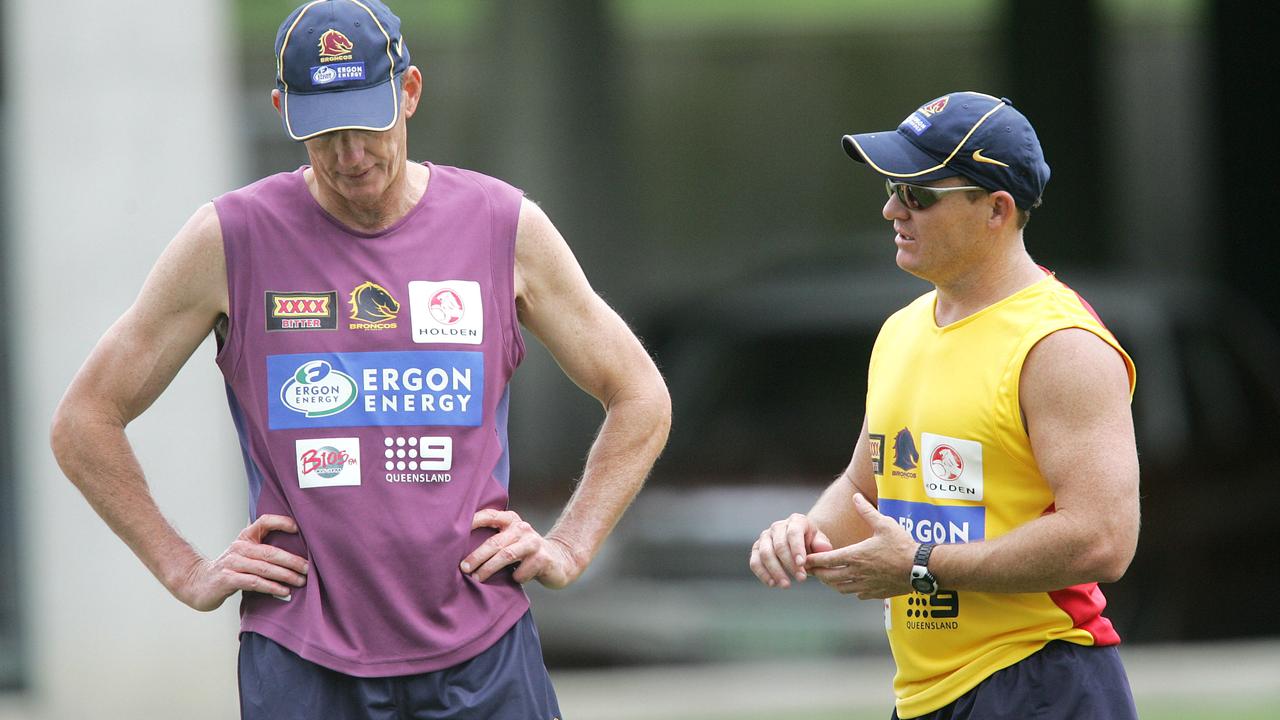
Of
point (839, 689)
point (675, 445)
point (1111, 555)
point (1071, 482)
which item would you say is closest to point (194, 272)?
point (1071, 482)

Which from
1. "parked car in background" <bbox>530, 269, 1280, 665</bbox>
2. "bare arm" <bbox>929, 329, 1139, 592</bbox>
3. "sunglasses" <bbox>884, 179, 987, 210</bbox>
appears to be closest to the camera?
"bare arm" <bbox>929, 329, 1139, 592</bbox>

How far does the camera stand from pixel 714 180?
843 inches

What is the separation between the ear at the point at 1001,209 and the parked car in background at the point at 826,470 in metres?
5.30

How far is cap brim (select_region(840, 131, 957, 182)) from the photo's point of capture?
3.44 meters

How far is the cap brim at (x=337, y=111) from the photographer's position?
3.35 meters

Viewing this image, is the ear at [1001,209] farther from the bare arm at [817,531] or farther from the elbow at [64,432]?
the elbow at [64,432]

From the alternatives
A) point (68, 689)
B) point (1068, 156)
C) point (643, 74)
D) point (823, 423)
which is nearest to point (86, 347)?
point (68, 689)

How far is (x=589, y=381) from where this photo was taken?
12.3 feet

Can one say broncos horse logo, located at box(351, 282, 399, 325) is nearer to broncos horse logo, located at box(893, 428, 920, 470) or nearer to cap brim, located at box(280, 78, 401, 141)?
cap brim, located at box(280, 78, 401, 141)

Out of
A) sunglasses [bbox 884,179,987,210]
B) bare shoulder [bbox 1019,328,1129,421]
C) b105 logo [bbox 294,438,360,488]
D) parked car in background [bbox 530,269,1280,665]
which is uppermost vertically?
sunglasses [bbox 884,179,987,210]

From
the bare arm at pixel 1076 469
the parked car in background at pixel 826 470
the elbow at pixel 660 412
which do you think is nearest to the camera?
the bare arm at pixel 1076 469

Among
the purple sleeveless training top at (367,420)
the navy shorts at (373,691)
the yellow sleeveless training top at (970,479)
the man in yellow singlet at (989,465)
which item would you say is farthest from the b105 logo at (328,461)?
the yellow sleeveless training top at (970,479)

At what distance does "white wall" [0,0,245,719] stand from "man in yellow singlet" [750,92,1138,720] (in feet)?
16.4

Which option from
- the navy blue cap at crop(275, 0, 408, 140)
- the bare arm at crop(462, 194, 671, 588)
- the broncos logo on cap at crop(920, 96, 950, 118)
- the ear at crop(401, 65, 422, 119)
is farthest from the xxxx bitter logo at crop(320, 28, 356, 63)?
the broncos logo on cap at crop(920, 96, 950, 118)
